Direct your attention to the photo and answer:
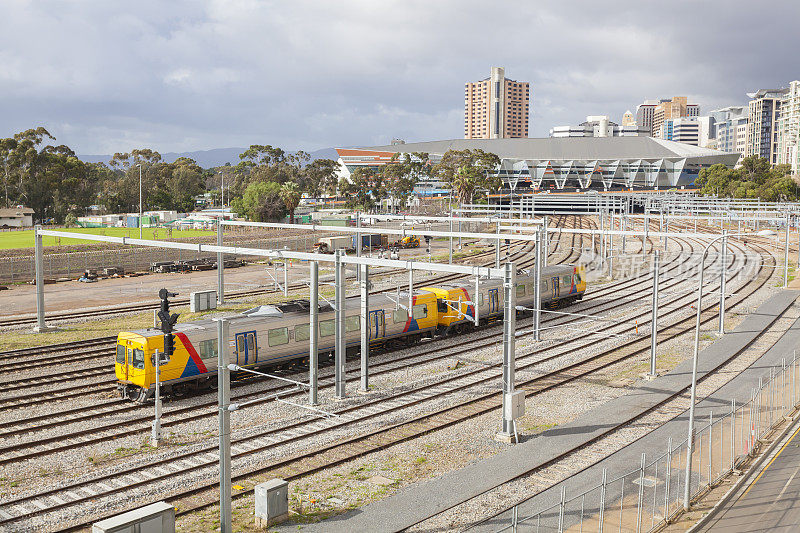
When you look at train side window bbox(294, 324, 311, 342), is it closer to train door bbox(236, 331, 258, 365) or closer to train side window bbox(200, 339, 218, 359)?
train door bbox(236, 331, 258, 365)

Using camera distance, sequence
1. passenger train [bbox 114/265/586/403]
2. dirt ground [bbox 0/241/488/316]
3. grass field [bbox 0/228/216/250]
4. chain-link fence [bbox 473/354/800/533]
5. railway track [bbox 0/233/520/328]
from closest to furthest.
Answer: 1. chain-link fence [bbox 473/354/800/533]
2. passenger train [bbox 114/265/586/403]
3. railway track [bbox 0/233/520/328]
4. dirt ground [bbox 0/241/488/316]
5. grass field [bbox 0/228/216/250]

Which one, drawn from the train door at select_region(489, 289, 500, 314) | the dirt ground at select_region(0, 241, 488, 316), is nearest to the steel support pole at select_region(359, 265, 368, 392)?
the train door at select_region(489, 289, 500, 314)

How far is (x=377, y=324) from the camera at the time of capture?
3425cm

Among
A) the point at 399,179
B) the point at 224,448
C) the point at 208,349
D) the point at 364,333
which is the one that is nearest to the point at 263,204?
the point at 399,179

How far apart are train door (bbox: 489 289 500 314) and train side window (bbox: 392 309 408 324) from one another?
23.5ft

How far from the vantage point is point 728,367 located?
108 feet

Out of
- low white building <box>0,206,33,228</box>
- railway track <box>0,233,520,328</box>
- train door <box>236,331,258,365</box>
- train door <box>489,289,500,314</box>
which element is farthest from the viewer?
low white building <box>0,206,33,228</box>

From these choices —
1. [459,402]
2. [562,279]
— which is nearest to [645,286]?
[562,279]

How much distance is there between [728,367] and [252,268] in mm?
52798

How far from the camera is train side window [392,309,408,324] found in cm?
3534

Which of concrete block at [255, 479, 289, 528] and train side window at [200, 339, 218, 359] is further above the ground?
train side window at [200, 339, 218, 359]

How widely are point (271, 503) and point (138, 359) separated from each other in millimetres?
11679

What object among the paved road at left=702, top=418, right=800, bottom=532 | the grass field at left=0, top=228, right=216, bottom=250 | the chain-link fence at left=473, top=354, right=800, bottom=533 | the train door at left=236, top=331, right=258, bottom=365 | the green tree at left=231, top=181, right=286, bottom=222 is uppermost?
the green tree at left=231, top=181, right=286, bottom=222

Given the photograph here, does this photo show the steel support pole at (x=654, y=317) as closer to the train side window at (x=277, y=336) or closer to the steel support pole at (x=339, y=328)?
the steel support pole at (x=339, y=328)
